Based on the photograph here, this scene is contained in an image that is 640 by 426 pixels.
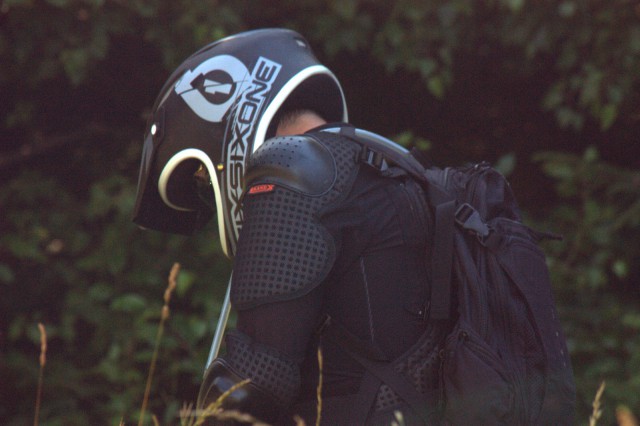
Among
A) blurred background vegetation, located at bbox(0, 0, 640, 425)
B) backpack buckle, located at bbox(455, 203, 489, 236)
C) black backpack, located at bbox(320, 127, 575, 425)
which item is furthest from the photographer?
blurred background vegetation, located at bbox(0, 0, 640, 425)

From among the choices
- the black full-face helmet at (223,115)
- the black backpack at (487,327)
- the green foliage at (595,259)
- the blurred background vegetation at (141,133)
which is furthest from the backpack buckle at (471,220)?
the green foliage at (595,259)

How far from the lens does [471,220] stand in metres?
1.95

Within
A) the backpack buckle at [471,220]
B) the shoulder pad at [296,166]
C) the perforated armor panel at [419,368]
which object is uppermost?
the shoulder pad at [296,166]

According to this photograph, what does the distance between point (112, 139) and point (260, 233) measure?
121 inches

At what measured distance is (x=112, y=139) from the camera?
4762 millimetres

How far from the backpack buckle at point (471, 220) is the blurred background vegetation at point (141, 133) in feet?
6.43

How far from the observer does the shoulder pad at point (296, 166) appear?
6.21 ft

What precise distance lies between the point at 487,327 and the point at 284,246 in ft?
Answer: 1.54

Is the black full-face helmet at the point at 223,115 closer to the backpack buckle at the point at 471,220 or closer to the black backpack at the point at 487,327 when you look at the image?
the black backpack at the point at 487,327

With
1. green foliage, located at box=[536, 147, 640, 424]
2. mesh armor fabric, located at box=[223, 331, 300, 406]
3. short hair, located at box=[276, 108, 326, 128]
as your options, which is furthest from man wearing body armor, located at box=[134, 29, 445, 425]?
green foliage, located at box=[536, 147, 640, 424]

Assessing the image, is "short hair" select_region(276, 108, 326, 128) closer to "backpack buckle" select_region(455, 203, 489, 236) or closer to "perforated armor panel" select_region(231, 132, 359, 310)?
"perforated armor panel" select_region(231, 132, 359, 310)

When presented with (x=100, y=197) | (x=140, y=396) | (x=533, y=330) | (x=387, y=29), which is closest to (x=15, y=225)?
(x=100, y=197)

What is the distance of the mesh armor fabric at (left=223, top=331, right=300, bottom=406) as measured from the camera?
184 centimetres

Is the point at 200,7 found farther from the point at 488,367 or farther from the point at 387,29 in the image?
the point at 488,367
